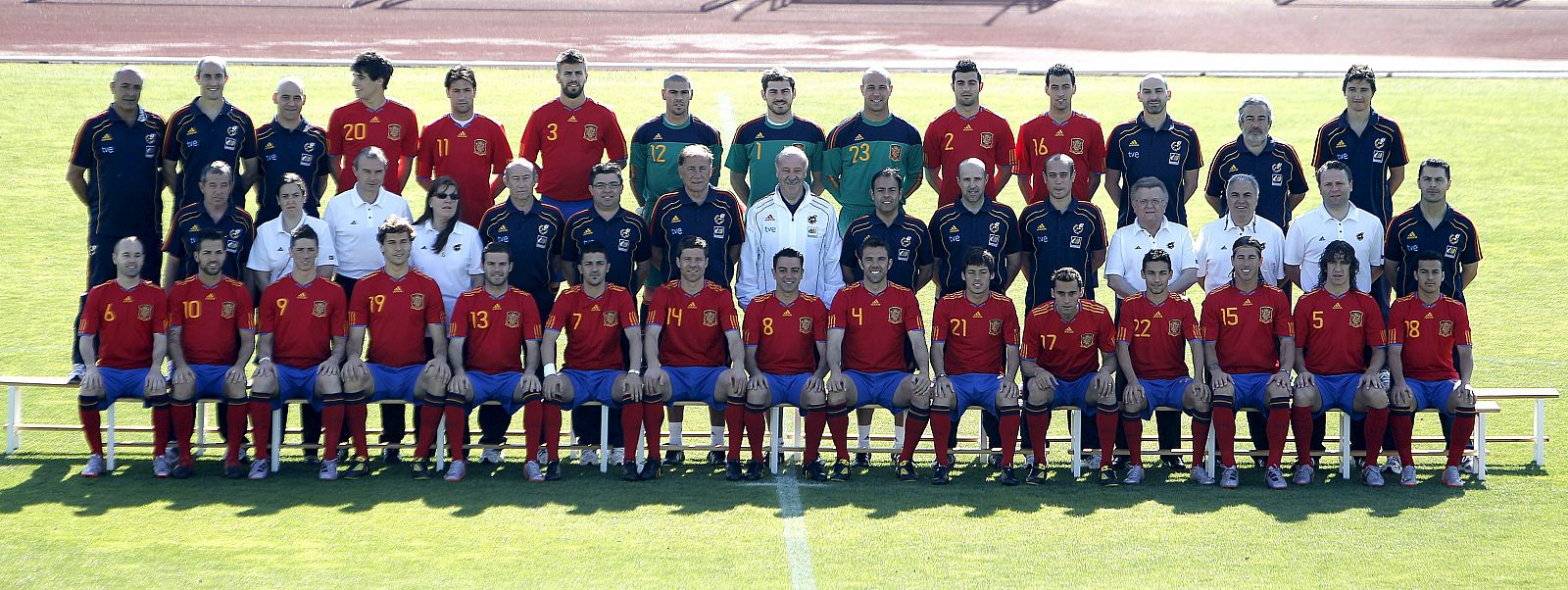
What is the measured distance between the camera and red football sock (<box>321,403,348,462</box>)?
7.82m

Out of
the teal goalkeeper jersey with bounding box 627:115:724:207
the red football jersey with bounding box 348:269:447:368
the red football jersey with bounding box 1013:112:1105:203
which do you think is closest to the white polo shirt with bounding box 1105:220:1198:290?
the red football jersey with bounding box 1013:112:1105:203

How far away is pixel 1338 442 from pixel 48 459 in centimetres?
655

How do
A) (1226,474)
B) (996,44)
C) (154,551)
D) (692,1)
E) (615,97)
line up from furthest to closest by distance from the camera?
1. (692,1)
2. (996,44)
3. (615,97)
4. (1226,474)
5. (154,551)

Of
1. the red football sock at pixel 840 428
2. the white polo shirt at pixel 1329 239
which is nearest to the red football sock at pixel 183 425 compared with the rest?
the red football sock at pixel 840 428

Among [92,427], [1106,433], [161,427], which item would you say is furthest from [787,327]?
[92,427]

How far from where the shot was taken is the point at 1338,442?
26.9 ft

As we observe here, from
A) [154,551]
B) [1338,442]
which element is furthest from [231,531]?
[1338,442]

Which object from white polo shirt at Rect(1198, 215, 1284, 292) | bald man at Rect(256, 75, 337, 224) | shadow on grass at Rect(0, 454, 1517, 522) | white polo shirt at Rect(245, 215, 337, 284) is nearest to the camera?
shadow on grass at Rect(0, 454, 1517, 522)

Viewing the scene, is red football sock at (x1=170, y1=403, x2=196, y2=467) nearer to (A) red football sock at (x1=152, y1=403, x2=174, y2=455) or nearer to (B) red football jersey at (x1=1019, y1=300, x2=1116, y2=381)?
(A) red football sock at (x1=152, y1=403, x2=174, y2=455)

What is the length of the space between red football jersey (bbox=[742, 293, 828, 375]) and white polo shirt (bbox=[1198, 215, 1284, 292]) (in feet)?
6.70

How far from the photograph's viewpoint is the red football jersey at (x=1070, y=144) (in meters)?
9.05

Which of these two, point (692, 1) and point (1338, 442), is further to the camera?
point (692, 1)

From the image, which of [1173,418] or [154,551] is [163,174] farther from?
[1173,418]

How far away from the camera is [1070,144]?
9.05 metres
